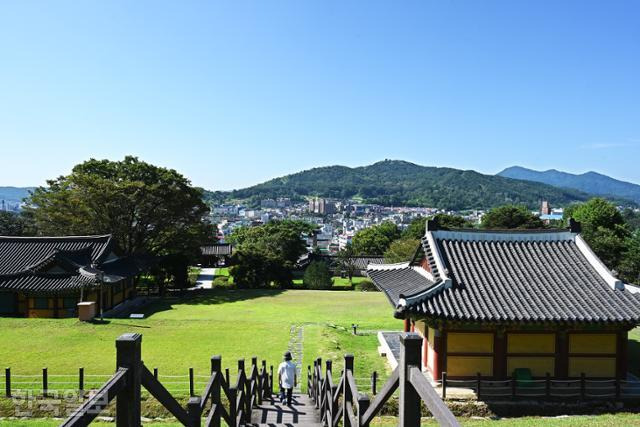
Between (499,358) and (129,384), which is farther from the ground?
(129,384)

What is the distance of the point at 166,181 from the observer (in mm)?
40875

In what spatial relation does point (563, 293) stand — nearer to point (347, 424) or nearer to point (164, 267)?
point (347, 424)

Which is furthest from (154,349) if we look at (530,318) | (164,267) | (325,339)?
(164,267)

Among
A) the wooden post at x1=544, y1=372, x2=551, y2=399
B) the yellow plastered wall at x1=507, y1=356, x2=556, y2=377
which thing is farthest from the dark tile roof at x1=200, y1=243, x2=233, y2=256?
the wooden post at x1=544, y1=372, x2=551, y2=399

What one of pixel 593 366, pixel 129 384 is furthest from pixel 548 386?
pixel 129 384

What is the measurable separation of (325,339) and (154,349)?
713 centimetres

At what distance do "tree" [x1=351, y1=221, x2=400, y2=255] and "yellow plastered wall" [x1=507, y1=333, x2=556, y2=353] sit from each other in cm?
5763

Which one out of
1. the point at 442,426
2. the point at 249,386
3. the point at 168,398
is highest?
the point at 442,426

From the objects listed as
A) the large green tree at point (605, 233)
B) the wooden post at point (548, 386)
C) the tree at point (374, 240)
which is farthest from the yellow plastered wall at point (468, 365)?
the tree at point (374, 240)

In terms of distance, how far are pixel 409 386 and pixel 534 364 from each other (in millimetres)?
12228

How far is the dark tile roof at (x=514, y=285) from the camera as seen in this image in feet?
42.6

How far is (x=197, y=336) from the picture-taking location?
21172mm

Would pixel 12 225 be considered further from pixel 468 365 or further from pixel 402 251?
pixel 468 365

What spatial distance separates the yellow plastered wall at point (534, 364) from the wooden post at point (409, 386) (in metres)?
11.8
